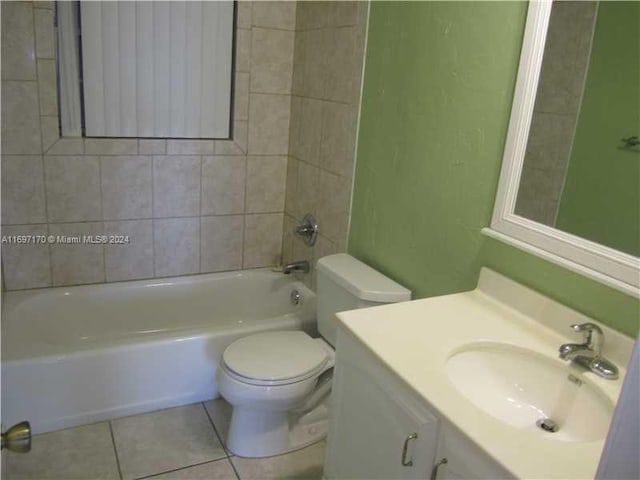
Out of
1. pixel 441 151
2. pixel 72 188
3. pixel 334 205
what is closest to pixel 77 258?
pixel 72 188

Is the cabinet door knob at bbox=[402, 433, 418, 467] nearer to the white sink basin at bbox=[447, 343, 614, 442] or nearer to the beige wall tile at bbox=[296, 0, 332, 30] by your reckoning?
the white sink basin at bbox=[447, 343, 614, 442]

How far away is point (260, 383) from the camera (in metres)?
1.98

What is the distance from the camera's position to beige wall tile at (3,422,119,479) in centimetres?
202

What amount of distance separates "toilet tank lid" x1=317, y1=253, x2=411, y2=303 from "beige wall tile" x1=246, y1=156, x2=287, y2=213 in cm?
90

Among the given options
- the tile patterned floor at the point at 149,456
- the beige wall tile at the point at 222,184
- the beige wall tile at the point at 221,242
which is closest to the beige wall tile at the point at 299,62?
the beige wall tile at the point at 222,184

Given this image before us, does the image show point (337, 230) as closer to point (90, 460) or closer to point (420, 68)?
point (420, 68)

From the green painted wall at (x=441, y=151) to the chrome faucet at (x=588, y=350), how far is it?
6 cm

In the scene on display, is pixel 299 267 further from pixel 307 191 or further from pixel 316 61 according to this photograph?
pixel 316 61

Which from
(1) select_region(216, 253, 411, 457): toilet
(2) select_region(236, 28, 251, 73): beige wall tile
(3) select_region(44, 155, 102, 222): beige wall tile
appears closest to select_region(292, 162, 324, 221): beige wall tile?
(1) select_region(216, 253, 411, 457): toilet

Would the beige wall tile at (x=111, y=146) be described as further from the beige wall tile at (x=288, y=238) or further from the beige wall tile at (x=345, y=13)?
the beige wall tile at (x=345, y=13)

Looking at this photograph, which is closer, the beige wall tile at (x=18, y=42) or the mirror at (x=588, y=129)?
the mirror at (x=588, y=129)

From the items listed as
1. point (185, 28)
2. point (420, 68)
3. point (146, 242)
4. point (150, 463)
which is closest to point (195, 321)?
point (146, 242)

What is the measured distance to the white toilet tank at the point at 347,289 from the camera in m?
1.99

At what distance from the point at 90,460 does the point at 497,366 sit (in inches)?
63.2
